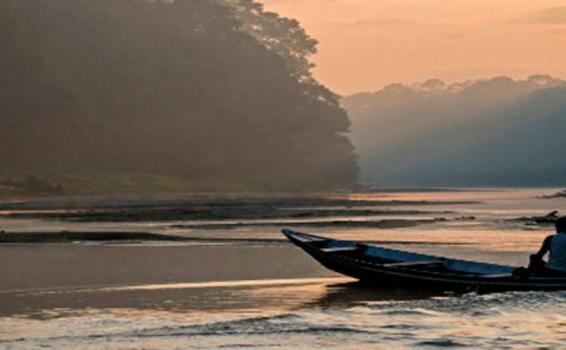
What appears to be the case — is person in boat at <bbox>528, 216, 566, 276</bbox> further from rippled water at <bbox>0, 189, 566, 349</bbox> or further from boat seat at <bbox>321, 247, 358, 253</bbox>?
boat seat at <bbox>321, 247, 358, 253</bbox>

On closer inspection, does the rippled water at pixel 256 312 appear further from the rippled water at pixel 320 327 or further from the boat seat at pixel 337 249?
the boat seat at pixel 337 249

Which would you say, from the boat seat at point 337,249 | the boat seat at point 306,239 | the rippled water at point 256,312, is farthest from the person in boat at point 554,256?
the boat seat at point 306,239

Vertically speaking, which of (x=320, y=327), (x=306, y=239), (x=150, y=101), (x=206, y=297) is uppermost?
(x=150, y=101)

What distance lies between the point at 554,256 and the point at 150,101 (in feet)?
382

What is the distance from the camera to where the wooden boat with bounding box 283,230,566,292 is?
32688 mm

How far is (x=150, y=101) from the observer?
146 m

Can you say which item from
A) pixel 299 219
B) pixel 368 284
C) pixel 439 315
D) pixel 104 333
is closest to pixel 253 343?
pixel 104 333

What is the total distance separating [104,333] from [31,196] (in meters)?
91.8

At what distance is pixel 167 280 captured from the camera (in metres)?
36.9

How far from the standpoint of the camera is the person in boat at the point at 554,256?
3228cm

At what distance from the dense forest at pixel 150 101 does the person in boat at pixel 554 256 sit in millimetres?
92363

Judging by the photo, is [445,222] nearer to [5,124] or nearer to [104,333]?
[104,333]

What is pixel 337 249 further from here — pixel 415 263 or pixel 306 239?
pixel 415 263

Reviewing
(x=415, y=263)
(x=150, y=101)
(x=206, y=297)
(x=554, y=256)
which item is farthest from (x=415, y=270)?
(x=150, y=101)
